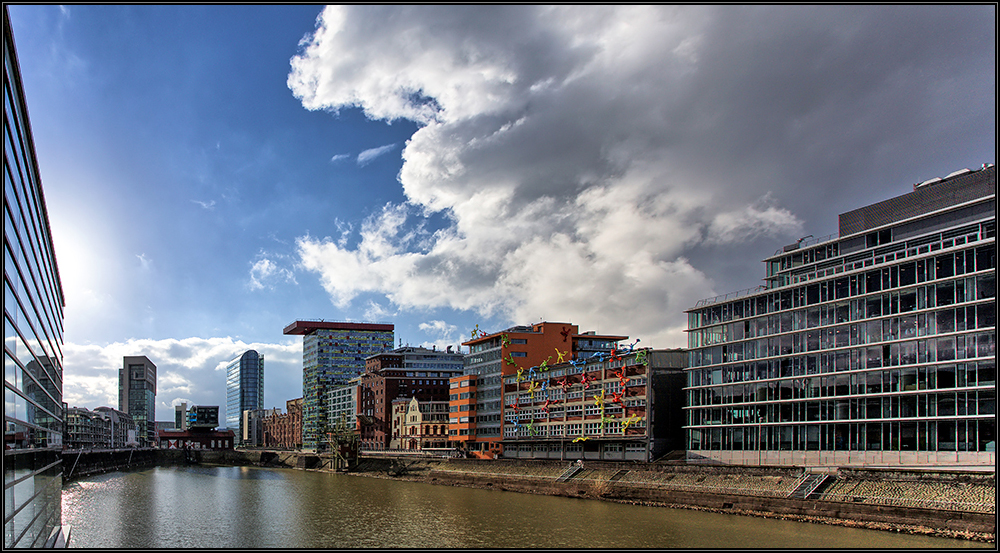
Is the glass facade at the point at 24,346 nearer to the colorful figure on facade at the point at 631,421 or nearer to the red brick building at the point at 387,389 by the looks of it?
the colorful figure on facade at the point at 631,421

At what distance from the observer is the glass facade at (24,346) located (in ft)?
75.9

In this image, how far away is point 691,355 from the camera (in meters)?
89.2

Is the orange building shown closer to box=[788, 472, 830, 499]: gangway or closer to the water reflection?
the water reflection

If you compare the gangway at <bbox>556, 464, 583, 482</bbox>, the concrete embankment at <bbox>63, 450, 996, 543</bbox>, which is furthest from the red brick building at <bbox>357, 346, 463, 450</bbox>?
the gangway at <bbox>556, 464, 583, 482</bbox>

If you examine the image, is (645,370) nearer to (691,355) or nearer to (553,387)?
(691,355)

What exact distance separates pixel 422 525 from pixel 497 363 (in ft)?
241

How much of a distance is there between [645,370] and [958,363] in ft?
123

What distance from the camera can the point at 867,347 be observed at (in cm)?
6762

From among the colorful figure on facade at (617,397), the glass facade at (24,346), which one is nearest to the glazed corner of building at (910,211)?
the colorful figure on facade at (617,397)

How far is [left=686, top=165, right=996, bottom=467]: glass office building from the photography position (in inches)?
2354

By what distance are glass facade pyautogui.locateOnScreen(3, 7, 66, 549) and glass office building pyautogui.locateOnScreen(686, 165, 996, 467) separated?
61521 mm

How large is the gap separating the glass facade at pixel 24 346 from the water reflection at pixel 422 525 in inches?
658

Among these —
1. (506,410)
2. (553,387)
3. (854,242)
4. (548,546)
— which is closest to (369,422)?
(506,410)

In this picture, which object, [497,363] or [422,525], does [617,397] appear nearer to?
[497,363]
